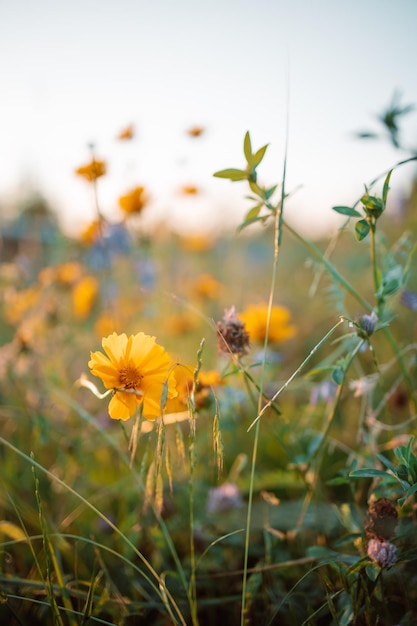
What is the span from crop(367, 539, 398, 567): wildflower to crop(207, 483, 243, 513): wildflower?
0.48 metres

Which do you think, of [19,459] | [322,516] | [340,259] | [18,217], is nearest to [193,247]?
[340,259]

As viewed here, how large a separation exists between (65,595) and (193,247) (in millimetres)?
2451

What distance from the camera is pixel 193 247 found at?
311 cm

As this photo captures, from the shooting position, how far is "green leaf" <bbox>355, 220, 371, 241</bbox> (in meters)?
0.85

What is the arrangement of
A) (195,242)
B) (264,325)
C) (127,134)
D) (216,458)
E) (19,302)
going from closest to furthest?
(216,458) < (264,325) < (127,134) < (19,302) < (195,242)

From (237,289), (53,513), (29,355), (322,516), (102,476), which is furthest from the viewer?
(237,289)

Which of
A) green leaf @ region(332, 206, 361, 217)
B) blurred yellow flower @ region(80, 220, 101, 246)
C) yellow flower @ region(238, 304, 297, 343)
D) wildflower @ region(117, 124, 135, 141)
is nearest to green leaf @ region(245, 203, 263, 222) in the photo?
green leaf @ region(332, 206, 361, 217)

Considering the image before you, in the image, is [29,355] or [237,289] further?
[237,289]

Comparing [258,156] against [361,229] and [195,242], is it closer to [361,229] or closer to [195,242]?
[361,229]

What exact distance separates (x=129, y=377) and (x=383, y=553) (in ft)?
1.63

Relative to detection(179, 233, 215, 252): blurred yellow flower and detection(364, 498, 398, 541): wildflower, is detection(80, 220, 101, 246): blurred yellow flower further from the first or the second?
detection(364, 498, 398, 541): wildflower

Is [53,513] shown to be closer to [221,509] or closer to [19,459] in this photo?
[19,459]

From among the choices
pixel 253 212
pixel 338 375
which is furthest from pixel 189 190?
pixel 338 375

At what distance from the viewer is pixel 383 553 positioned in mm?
770
